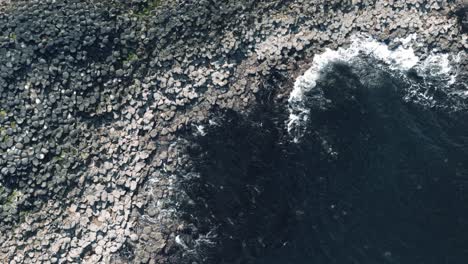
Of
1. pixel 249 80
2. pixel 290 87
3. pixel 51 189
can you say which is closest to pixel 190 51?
pixel 249 80

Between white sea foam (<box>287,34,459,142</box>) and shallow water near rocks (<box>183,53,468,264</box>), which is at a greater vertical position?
white sea foam (<box>287,34,459,142</box>)

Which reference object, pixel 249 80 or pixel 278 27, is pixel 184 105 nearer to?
pixel 249 80

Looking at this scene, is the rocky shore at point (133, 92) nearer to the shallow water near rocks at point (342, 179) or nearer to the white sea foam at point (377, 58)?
the white sea foam at point (377, 58)

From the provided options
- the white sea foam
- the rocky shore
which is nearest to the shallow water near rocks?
the white sea foam

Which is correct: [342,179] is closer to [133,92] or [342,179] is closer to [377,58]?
[377,58]

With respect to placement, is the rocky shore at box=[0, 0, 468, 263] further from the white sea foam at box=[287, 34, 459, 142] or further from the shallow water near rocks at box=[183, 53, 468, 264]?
the shallow water near rocks at box=[183, 53, 468, 264]

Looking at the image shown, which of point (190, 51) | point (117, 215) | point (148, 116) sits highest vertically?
point (190, 51)

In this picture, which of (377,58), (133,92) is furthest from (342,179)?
(133,92)
